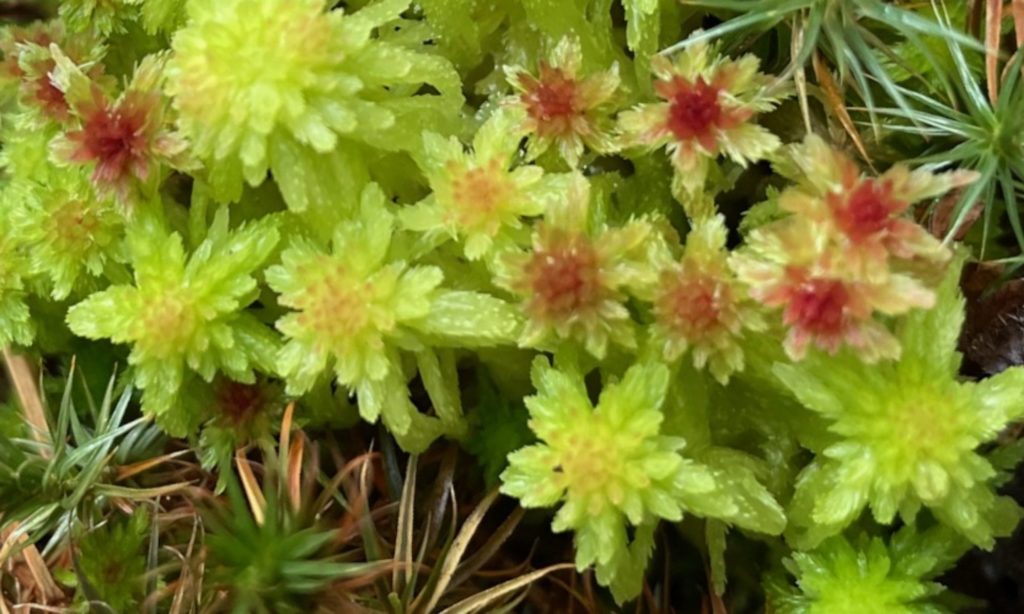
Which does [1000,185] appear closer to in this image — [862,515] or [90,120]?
[862,515]

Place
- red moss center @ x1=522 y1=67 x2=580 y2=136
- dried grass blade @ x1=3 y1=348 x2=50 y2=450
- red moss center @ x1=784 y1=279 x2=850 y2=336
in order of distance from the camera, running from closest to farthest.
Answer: red moss center @ x1=784 y1=279 x2=850 y2=336
red moss center @ x1=522 y1=67 x2=580 y2=136
dried grass blade @ x1=3 y1=348 x2=50 y2=450

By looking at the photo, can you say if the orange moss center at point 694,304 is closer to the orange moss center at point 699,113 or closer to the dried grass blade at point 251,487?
the orange moss center at point 699,113

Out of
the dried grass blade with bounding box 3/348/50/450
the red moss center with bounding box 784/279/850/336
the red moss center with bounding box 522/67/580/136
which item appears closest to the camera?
the red moss center with bounding box 784/279/850/336

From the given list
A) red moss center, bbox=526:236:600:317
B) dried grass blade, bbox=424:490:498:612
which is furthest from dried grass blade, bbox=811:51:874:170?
dried grass blade, bbox=424:490:498:612

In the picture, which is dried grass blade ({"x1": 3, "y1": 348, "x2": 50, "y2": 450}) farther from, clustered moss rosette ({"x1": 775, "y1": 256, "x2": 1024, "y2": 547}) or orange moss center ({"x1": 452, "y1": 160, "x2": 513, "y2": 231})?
clustered moss rosette ({"x1": 775, "y1": 256, "x2": 1024, "y2": 547})

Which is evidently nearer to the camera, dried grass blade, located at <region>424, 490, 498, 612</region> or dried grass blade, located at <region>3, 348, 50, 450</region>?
dried grass blade, located at <region>424, 490, 498, 612</region>

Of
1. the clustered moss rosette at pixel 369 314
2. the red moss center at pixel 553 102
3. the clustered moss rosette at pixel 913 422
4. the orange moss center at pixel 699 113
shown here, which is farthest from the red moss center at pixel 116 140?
the clustered moss rosette at pixel 913 422

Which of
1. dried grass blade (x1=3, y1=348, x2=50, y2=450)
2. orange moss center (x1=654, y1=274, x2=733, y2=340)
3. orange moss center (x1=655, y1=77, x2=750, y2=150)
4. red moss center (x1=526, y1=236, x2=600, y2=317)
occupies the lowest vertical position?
dried grass blade (x1=3, y1=348, x2=50, y2=450)

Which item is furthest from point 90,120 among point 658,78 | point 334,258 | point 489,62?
point 658,78
